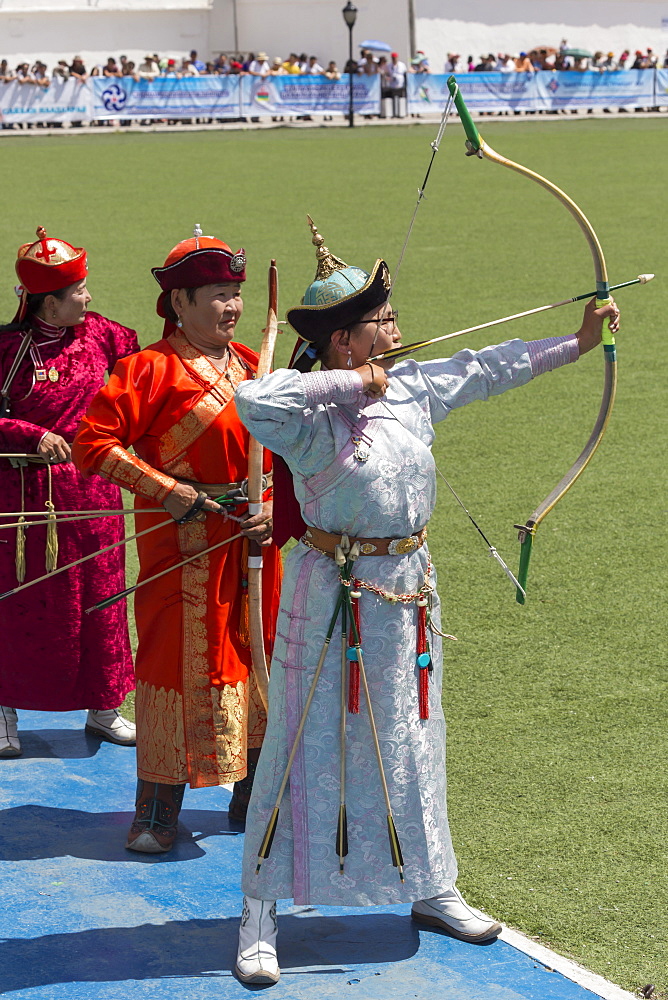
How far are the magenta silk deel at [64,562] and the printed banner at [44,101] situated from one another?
29.0 metres

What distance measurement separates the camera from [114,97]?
106ft

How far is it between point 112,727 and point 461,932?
1.75 meters

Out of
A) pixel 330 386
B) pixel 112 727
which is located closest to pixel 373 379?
pixel 330 386

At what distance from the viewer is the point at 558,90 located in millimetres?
34156

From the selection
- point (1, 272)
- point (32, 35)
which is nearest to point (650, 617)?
point (1, 272)

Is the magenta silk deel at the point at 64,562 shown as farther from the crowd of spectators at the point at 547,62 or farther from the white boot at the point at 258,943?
the crowd of spectators at the point at 547,62

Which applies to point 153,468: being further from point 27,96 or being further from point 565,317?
point 27,96

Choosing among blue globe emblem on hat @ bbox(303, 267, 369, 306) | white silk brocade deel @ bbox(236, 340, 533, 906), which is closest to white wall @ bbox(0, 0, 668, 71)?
blue globe emblem on hat @ bbox(303, 267, 369, 306)

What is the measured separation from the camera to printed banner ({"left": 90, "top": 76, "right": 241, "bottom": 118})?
1267 inches

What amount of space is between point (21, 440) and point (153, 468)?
0.78 meters

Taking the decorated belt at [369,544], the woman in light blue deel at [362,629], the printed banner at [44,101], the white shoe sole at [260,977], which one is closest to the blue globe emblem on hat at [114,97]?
the printed banner at [44,101]

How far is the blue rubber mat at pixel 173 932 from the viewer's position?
3.45 meters

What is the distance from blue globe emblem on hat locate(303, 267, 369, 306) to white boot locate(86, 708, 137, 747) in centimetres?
207

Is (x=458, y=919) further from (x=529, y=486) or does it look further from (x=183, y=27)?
(x=183, y=27)
